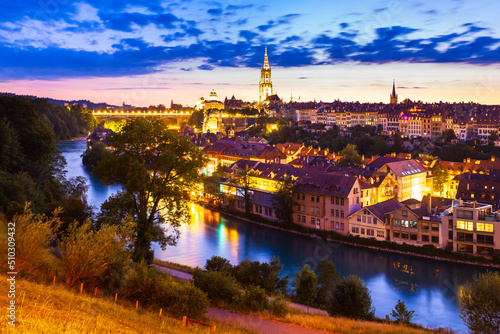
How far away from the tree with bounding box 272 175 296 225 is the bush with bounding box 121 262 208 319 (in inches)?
361

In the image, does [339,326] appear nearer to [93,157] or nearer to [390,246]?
[390,246]

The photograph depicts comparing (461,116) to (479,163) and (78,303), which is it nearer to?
(479,163)

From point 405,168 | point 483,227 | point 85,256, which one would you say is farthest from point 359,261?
point 85,256

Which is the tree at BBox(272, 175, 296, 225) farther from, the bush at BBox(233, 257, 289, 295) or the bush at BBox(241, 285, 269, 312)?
the bush at BBox(241, 285, 269, 312)

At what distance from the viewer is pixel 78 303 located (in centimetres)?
430

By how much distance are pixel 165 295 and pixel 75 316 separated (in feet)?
4.21

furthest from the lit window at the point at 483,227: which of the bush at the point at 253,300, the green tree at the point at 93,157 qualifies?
the green tree at the point at 93,157

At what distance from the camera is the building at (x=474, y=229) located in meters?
11.0

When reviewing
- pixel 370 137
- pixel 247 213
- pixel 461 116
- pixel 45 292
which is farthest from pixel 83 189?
pixel 461 116

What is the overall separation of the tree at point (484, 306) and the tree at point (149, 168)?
4853 millimetres

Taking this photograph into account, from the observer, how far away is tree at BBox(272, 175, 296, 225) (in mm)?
14219

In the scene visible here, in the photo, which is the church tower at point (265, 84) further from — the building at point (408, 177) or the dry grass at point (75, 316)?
the dry grass at point (75, 316)

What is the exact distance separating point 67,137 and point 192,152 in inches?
1602

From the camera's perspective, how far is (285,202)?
1416 cm
